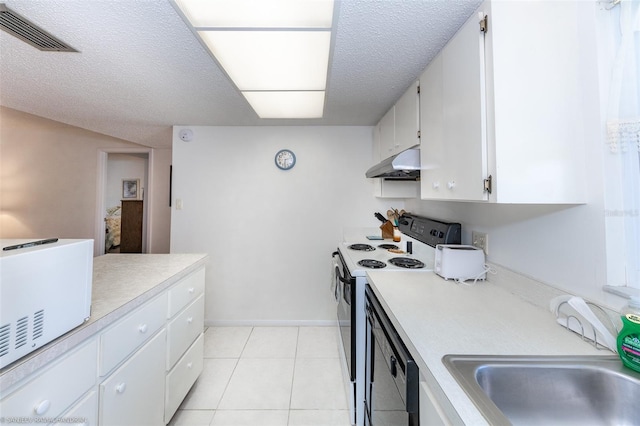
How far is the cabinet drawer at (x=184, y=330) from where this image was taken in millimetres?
1419

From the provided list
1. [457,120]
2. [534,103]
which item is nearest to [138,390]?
[457,120]

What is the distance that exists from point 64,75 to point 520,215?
2.81 metres

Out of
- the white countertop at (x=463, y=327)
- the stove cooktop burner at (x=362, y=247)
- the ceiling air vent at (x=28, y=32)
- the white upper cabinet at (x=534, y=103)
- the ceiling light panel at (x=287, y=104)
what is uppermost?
the ceiling light panel at (x=287, y=104)

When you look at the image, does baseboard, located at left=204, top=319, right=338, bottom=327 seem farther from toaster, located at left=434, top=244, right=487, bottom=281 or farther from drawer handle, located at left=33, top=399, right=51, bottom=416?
drawer handle, located at left=33, top=399, right=51, bottom=416

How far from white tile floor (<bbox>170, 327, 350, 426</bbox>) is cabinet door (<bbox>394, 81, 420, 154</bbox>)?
5.98 ft

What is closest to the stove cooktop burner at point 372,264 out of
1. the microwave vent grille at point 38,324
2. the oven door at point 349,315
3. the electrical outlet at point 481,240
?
the oven door at point 349,315

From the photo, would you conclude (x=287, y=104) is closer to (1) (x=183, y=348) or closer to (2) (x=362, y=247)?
(2) (x=362, y=247)

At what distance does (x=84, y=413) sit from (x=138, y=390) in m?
0.30

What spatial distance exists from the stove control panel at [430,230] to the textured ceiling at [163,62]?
101 centimetres

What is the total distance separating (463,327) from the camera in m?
0.89

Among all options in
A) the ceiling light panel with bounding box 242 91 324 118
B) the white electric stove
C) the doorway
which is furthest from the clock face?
the doorway

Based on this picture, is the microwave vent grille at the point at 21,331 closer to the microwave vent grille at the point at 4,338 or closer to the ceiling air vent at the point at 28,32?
the microwave vent grille at the point at 4,338

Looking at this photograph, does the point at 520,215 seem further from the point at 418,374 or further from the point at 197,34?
the point at 197,34

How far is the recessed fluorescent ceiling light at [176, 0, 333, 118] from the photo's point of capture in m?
1.08
